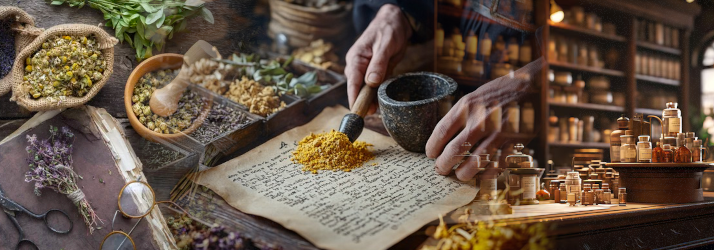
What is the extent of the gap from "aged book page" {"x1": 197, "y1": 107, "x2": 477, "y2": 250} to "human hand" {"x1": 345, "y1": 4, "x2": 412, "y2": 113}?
23cm

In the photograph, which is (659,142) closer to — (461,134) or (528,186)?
(528,186)

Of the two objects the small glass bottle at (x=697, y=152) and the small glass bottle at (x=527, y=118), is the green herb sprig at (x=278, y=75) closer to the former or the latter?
the small glass bottle at (x=527, y=118)

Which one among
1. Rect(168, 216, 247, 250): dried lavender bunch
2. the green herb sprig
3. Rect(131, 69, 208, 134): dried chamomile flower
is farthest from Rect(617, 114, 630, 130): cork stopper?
Rect(131, 69, 208, 134): dried chamomile flower

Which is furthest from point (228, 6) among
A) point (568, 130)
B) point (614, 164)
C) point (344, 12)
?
point (614, 164)

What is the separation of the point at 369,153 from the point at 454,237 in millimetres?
Result: 414

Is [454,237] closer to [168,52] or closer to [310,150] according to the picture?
[310,150]

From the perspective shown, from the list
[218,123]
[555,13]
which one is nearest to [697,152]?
[555,13]

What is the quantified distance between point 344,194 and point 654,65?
93 centimetres

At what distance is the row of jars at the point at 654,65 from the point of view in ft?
4.12

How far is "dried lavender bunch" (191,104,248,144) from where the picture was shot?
1.23 metres

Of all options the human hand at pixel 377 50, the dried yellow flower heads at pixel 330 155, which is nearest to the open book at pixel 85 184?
the dried yellow flower heads at pixel 330 155

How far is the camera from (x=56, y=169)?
1.18 metres

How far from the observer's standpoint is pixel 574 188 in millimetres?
1217

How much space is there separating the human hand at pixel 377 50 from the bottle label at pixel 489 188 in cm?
46
